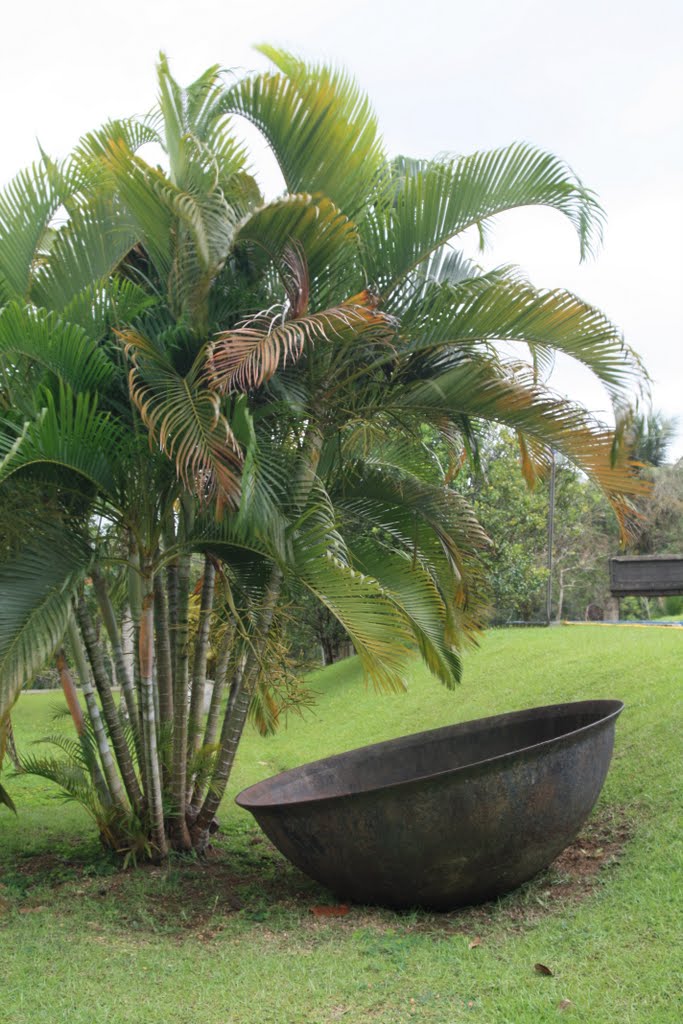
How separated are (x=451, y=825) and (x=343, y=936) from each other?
0.78 m

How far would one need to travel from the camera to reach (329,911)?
5.28m

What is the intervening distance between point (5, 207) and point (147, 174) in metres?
1.26

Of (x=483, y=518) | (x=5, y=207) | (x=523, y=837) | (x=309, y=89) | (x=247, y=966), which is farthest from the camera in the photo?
(x=483, y=518)

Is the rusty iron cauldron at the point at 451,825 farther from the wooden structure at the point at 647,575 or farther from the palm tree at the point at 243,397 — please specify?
the wooden structure at the point at 647,575

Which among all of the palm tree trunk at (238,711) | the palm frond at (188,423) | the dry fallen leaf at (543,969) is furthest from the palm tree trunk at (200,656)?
the dry fallen leaf at (543,969)

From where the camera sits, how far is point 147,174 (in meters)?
5.18

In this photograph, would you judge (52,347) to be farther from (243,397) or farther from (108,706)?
(108,706)

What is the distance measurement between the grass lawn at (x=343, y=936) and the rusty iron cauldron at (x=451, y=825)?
0.19m

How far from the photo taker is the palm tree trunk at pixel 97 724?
6.16 metres

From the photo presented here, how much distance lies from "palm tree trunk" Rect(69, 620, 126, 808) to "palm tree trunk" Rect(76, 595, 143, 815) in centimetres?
5

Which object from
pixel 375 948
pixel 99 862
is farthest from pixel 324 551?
pixel 99 862

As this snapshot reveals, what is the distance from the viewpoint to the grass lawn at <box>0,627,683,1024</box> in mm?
3785

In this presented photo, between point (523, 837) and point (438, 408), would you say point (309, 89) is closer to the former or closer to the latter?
point (438, 408)

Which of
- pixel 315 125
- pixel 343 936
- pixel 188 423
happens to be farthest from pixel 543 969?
pixel 315 125
